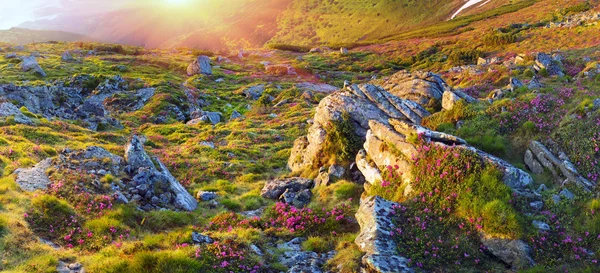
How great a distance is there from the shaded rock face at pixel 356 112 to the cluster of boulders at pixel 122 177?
313 inches

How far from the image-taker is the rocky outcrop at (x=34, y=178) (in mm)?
13812

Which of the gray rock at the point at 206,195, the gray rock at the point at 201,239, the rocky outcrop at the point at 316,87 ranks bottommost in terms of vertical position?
the rocky outcrop at the point at 316,87

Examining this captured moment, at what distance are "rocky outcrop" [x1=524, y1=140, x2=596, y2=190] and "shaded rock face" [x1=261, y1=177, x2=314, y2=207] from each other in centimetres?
982

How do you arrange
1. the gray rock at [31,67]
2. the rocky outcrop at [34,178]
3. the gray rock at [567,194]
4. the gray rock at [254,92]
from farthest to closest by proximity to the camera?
the gray rock at [254,92] < the gray rock at [31,67] < the rocky outcrop at [34,178] < the gray rock at [567,194]

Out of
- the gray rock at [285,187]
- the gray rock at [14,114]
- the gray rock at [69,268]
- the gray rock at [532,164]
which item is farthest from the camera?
the gray rock at [14,114]

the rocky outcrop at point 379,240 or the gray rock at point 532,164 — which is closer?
the rocky outcrop at point 379,240

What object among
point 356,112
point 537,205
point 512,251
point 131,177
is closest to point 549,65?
point 356,112

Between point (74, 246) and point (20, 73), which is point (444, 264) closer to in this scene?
point (74, 246)

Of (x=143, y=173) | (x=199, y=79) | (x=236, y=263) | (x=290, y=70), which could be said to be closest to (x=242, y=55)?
(x=290, y=70)

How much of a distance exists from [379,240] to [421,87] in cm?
1746

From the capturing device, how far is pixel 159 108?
48.9 meters

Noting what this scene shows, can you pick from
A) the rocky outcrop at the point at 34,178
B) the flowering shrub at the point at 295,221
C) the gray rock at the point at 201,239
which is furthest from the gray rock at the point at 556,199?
the rocky outcrop at the point at 34,178

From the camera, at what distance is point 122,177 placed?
1664 cm

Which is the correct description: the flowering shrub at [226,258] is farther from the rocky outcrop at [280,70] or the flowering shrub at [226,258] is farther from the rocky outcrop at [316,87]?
the rocky outcrop at [280,70]
